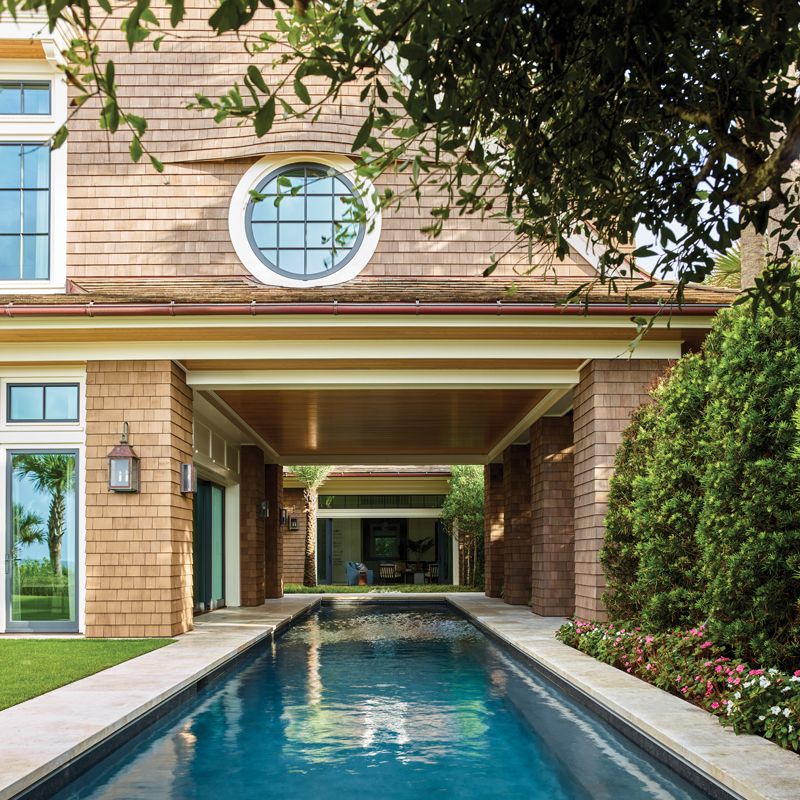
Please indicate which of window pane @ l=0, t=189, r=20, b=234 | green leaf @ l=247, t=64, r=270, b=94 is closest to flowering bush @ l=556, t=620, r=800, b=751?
green leaf @ l=247, t=64, r=270, b=94

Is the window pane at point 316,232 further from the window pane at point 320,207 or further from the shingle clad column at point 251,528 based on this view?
the shingle clad column at point 251,528

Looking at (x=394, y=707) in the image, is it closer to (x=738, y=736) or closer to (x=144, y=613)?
(x=738, y=736)

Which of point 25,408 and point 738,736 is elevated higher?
point 25,408

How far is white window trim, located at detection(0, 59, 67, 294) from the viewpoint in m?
11.8

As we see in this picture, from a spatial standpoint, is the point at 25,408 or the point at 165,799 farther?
the point at 25,408

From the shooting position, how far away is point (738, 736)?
17.3 feet

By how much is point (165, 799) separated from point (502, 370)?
288 inches

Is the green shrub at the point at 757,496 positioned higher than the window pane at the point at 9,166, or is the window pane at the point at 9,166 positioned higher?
the window pane at the point at 9,166

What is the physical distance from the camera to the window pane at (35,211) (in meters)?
11.9

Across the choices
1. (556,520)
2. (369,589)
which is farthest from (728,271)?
(369,589)

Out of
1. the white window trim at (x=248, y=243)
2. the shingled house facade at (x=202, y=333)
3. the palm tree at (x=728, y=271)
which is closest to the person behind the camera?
the shingled house facade at (x=202, y=333)

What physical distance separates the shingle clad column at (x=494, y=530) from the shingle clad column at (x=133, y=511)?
10186 millimetres

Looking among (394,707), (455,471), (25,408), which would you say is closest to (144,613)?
(25,408)

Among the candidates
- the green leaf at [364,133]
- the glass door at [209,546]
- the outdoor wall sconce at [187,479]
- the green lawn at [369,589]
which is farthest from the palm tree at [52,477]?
the green lawn at [369,589]
